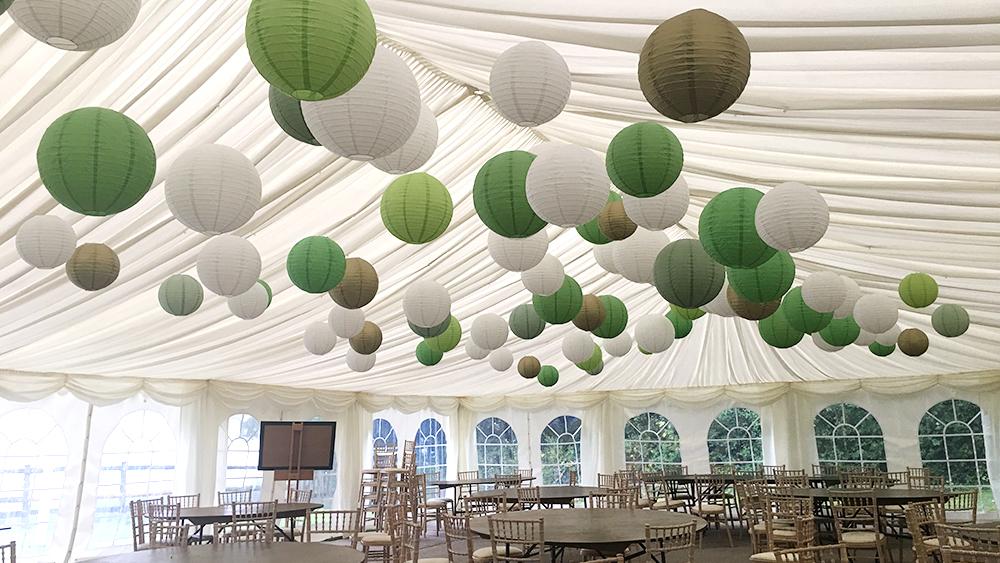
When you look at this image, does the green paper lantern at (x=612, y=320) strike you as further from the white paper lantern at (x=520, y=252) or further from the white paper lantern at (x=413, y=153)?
the white paper lantern at (x=413, y=153)

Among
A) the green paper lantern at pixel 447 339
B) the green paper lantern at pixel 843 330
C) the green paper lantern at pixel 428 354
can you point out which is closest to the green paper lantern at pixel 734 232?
the green paper lantern at pixel 843 330

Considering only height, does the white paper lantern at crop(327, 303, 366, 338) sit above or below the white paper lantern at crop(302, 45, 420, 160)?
below

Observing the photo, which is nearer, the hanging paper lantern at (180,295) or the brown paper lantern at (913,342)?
the hanging paper lantern at (180,295)

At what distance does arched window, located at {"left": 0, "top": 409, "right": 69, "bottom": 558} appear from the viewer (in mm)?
8688

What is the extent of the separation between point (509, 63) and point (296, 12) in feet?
3.62

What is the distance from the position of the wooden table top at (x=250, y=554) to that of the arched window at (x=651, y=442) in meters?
9.66

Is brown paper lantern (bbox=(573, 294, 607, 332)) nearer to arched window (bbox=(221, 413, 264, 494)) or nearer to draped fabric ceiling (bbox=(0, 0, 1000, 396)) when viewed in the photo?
draped fabric ceiling (bbox=(0, 0, 1000, 396))

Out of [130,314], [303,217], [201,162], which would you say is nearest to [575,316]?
[303,217]

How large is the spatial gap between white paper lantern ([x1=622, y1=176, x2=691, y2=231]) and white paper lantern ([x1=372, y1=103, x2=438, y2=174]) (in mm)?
1032

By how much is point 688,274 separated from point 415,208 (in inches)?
55.7

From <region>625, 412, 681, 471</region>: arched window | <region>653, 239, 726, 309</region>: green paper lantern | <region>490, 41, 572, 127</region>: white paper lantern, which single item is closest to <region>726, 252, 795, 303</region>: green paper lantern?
<region>653, 239, 726, 309</region>: green paper lantern

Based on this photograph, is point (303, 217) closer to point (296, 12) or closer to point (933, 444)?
point (296, 12)

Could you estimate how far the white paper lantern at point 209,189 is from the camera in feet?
8.51

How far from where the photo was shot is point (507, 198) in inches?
119
